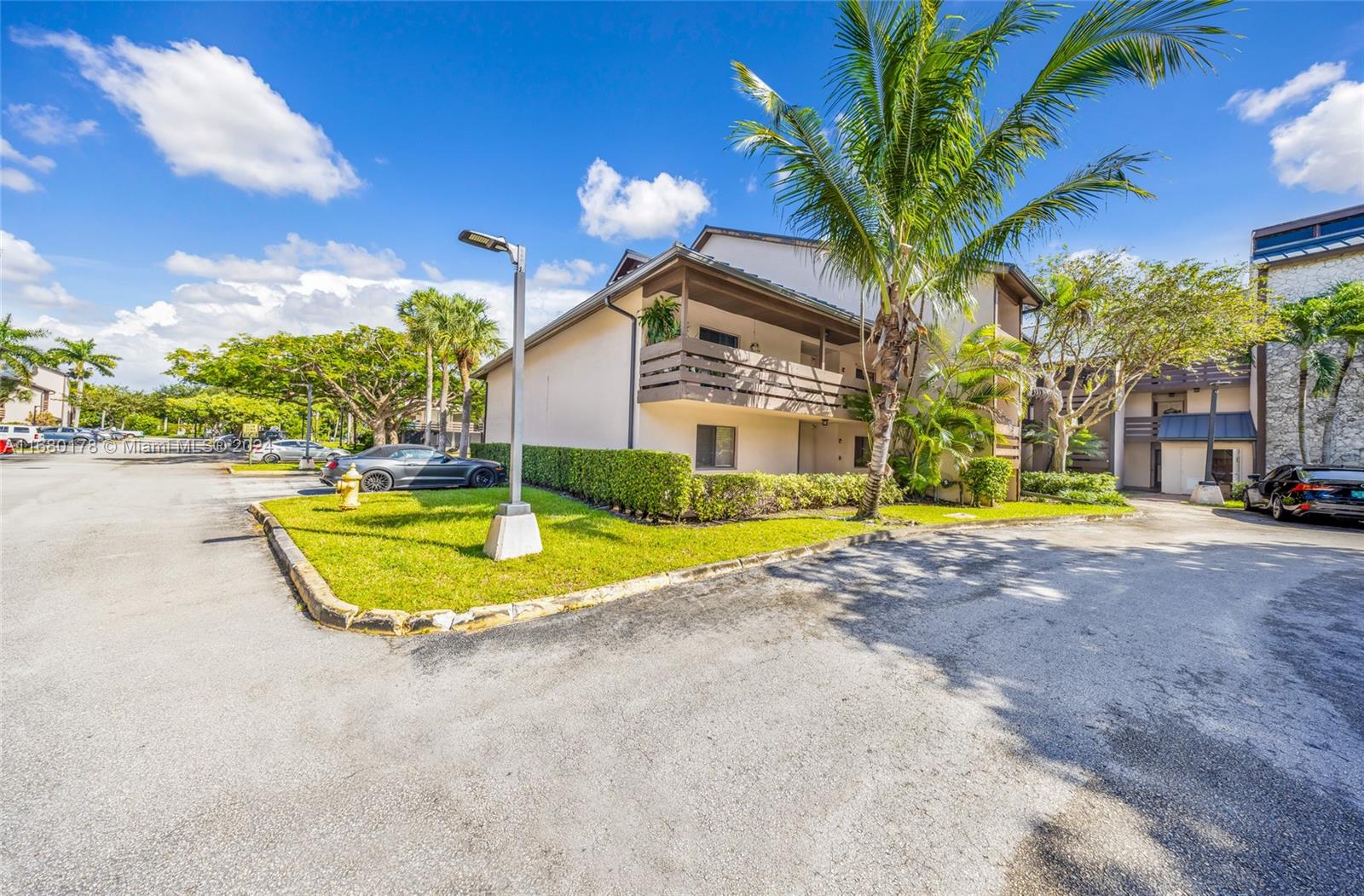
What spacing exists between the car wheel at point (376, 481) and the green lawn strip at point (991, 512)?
13.0 meters

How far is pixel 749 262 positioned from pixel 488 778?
1780 centimetres

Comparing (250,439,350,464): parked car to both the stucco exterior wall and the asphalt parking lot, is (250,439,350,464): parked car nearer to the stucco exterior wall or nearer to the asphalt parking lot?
the stucco exterior wall

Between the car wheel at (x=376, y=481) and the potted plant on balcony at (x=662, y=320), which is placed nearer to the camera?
the potted plant on balcony at (x=662, y=320)

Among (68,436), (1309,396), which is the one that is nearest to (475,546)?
(1309,396)

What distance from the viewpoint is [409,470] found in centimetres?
1388

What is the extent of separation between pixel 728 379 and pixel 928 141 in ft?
18.2

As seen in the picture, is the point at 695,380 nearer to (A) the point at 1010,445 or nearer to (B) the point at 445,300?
(A) the point at 1010,445

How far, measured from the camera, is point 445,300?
79.2 feet

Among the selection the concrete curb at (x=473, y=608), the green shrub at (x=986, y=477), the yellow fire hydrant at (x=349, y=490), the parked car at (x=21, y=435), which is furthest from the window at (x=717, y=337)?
the parked car at (x=21, y=435)

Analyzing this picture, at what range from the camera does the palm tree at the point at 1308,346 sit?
17297 millimetres

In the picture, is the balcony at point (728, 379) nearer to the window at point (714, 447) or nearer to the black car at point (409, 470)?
the window at point (714, 447)

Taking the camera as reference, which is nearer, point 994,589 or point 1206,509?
point 994,589

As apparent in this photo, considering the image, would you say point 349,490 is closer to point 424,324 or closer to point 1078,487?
point 424,324

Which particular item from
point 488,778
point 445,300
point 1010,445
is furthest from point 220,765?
point 445,300
